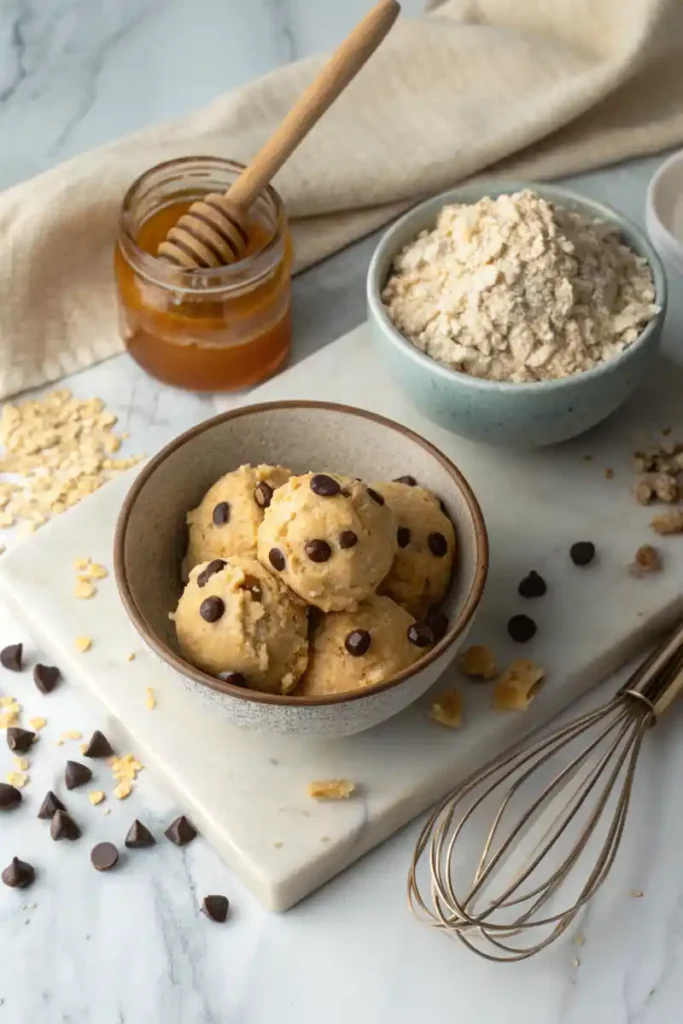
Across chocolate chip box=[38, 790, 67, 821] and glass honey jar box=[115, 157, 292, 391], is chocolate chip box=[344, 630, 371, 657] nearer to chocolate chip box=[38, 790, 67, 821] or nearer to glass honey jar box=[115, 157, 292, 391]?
chocolate chip box=[38, 790, 67, 821]

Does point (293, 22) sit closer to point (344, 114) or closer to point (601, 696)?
point (344, 114)

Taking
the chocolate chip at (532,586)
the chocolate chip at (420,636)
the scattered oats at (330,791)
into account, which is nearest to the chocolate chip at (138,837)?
the scattered oats at (330,791)

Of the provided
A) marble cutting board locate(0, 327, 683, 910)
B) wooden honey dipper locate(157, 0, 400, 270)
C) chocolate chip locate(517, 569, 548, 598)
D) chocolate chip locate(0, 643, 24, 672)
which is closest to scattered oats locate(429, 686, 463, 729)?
marble cutting board locate(0, 327, 683, 910)

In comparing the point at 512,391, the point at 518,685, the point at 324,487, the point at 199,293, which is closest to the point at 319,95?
the point at 199,293

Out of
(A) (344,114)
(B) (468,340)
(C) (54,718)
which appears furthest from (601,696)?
(A) (344,114)

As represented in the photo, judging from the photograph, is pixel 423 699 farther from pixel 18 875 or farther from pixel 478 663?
pixel 18 875
